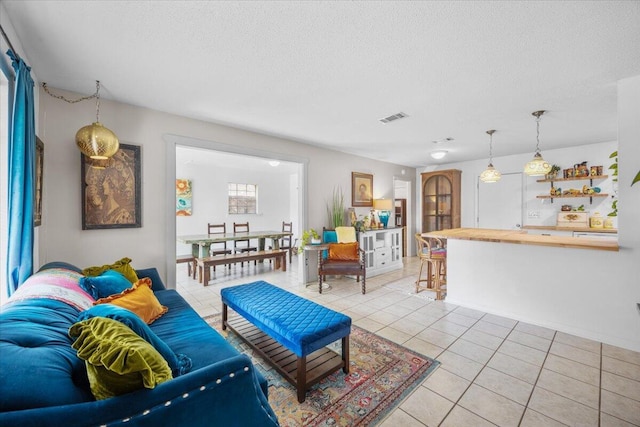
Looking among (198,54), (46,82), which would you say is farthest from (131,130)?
(198,54)

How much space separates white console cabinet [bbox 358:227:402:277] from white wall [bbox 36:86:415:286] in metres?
2.40

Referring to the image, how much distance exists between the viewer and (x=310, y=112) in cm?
326

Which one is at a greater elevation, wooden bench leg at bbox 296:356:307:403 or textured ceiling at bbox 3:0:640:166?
textured ceiling at bbox 3:0:640:166

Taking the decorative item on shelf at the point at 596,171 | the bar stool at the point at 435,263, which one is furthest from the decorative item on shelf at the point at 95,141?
the decorative item on shelf at the point at 596,171

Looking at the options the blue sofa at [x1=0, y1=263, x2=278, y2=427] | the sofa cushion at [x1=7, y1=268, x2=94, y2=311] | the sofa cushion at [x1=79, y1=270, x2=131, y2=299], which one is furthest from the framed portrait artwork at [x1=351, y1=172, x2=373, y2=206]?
the blue sofa at [x1=0, y1=263, x2=278, y2=427]

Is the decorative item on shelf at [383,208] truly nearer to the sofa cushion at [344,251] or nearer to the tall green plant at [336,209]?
the tall green plant at [336,209]

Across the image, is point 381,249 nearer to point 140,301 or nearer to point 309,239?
point 309,239

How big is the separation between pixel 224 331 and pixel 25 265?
A: 1708 millimetres

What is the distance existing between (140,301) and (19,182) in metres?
1.12

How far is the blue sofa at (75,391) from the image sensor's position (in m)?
0.74

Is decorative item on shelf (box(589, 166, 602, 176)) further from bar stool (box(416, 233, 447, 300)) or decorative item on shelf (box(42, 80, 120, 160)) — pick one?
decorative item on shelf (box(42, 80, 120, 160))

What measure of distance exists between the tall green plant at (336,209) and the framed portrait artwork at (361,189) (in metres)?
0.39

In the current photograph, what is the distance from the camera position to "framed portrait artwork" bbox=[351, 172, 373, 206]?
564 cm

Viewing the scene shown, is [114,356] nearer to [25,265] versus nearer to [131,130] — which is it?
[25,265]
